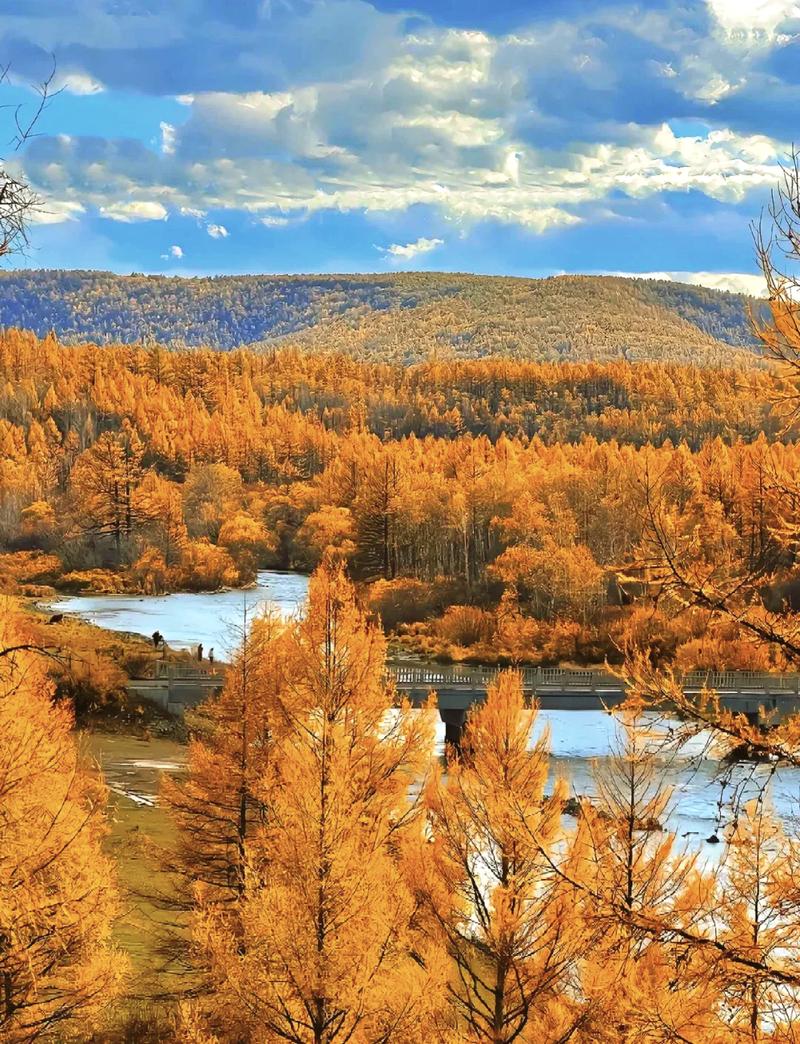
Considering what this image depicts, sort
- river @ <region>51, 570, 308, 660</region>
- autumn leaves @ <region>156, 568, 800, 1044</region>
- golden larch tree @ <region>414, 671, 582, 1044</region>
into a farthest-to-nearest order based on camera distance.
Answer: river @ <region>51, 570, 308, 660</region> → golden larch tree @ <region>414, 671, 582, 1044</region> → autumn leaves @ <region>156, 568, 800, 1044</region>

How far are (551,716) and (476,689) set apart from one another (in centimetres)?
537

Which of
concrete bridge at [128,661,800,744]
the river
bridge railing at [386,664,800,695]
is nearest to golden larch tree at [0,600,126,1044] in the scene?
concrete bridge at [128,661,800,744]

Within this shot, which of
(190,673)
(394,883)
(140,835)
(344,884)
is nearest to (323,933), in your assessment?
(344,884)

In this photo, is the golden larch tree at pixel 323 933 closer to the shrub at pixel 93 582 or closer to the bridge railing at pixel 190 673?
the bridge railing at pixel 190 673

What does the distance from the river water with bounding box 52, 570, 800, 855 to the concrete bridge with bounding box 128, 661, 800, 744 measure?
4.53 ft

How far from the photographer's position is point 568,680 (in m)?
36.3

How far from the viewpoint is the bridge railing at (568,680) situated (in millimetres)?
35156

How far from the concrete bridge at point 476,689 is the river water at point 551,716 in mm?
1382

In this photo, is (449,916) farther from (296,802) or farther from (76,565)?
(76,565)

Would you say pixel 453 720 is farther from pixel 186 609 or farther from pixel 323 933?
pixel 186 609

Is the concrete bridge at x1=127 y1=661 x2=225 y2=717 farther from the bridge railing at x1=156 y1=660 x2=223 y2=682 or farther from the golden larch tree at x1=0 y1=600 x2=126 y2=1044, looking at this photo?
the golden larch tree at x1=0 y1=600 x2=126 y2=1044

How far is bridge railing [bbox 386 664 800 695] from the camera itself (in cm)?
3516

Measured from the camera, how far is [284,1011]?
984cm

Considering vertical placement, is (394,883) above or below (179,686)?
above
